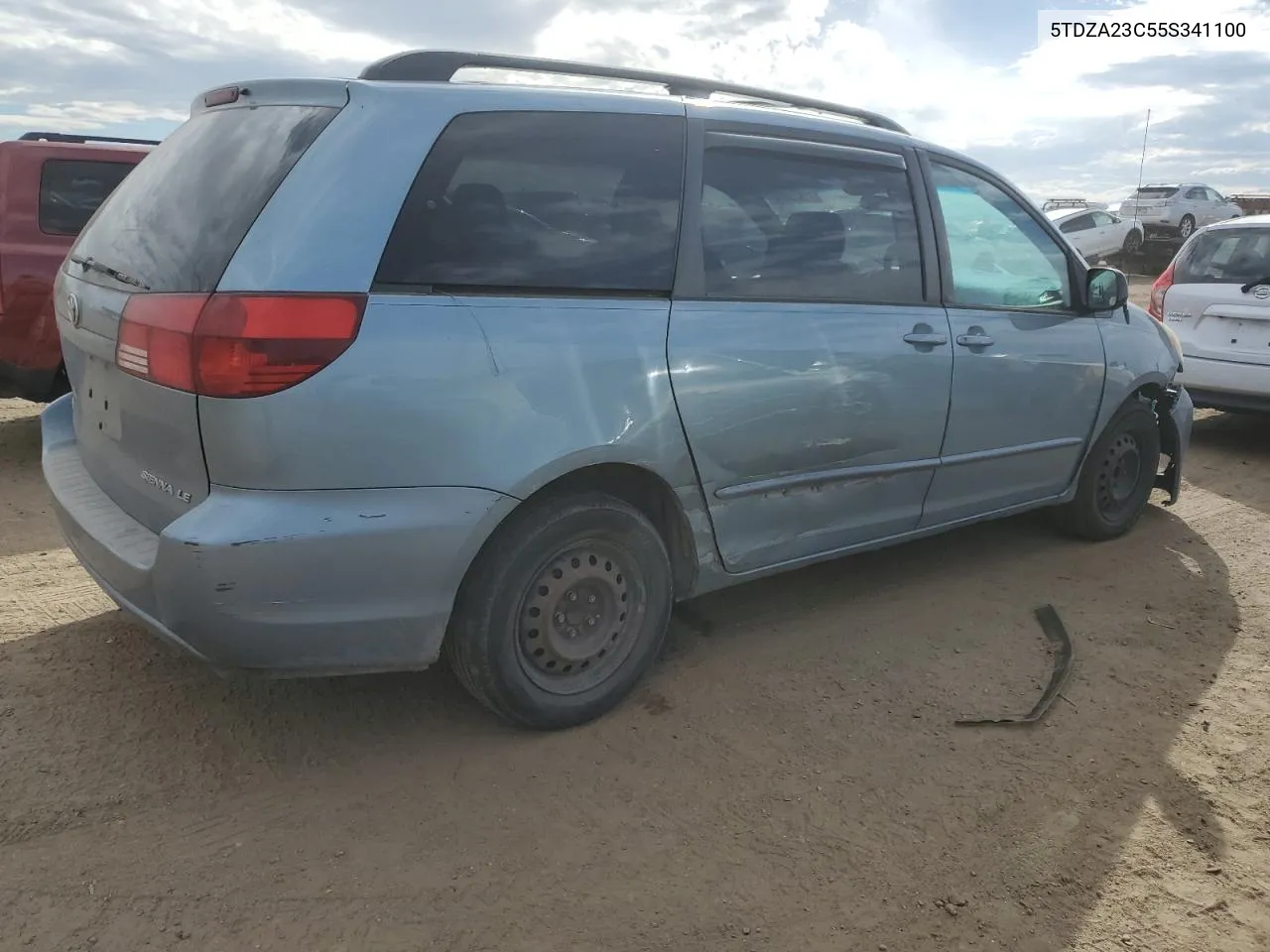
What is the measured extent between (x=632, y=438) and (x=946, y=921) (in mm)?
1473

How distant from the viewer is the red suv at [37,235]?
5.96 m

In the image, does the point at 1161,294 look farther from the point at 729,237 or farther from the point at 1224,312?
the point at 729,237

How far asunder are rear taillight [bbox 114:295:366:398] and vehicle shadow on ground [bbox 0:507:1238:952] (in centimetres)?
114

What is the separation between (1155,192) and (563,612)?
2518 cm

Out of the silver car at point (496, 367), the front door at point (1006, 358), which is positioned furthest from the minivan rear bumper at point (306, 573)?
the front door at point (1006, 358)

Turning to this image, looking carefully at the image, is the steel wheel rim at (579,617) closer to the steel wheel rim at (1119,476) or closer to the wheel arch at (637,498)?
the wheel arch at (637,498)

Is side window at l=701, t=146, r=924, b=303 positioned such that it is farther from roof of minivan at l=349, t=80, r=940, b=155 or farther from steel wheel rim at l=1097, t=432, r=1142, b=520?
steel wheel rim at l=1097, t=432, r=1142, b=520

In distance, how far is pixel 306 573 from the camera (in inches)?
94.0

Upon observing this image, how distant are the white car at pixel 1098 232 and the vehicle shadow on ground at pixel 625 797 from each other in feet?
61.0

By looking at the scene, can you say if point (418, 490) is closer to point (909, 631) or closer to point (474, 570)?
point (474, 570)

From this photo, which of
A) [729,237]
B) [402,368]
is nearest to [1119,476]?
[729,237]

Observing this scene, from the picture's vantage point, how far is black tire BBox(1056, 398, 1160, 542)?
479 cm

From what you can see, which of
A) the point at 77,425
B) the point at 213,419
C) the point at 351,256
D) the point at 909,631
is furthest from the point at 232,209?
the point at 909,631

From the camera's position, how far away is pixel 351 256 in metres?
2.42
